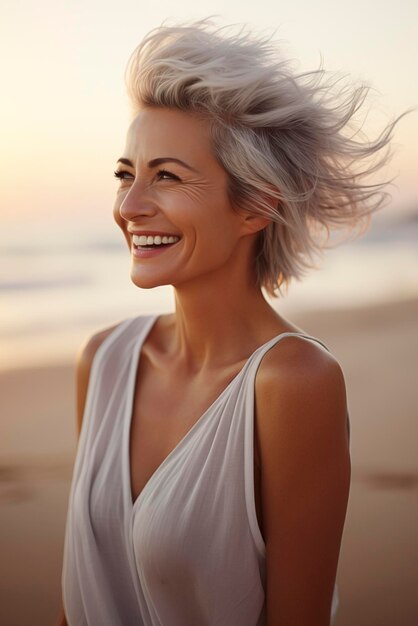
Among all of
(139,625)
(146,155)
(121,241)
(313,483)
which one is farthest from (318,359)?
(121,241)

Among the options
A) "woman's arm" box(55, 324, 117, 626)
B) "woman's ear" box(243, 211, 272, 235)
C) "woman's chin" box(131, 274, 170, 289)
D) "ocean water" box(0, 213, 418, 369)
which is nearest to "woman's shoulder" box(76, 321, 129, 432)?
"woman's arm" box(55, 324, 117, 626)

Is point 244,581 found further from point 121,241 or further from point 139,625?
point 121,241

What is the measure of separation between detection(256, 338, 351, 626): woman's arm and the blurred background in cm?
67

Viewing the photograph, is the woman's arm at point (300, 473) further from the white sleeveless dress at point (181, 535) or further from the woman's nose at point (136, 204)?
the woman's nose at point (136, 204)

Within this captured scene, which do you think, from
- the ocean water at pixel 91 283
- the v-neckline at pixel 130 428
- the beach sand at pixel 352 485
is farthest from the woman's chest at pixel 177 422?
the ocean water at pixel 91 283

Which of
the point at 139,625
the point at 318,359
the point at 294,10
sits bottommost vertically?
the point at 139,625

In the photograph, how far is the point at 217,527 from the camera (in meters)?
1.52

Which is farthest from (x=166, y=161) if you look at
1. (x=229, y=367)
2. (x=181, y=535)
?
(x=181, y=535)

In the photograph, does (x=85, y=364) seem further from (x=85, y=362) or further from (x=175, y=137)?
(x=175, y=137)

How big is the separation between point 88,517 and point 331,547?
1.60 feet

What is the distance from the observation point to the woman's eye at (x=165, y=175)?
5.04 feet

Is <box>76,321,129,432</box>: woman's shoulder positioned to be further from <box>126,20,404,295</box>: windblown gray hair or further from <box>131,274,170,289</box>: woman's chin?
<box>126,20,404,295</box>: windblown gray hair

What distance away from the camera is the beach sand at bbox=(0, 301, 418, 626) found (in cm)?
277

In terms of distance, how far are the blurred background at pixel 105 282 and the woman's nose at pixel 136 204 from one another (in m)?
0.59
